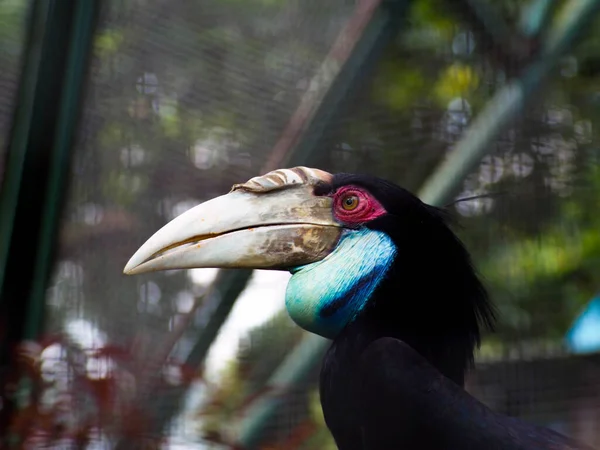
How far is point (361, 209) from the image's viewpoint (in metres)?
1.00

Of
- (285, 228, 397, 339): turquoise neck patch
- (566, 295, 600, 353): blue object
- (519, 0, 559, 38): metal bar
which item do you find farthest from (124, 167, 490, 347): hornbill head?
(519, 0, 559, 38): metal bar

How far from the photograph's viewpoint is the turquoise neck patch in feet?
3.22

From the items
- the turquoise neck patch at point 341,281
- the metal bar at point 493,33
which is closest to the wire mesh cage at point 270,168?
the metal bar at point 493,33

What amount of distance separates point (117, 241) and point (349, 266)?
475 millimetres

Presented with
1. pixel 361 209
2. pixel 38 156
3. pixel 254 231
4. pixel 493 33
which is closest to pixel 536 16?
pixel 493 33

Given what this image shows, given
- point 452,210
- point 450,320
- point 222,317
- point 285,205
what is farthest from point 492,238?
point 222,317

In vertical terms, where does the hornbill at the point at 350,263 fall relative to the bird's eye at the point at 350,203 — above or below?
below

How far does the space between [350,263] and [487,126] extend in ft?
0.84

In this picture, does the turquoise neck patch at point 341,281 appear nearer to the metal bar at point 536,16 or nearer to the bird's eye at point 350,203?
the bird's eye at point 350,203

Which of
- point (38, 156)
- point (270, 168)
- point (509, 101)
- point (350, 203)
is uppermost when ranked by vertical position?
point (509, 101)

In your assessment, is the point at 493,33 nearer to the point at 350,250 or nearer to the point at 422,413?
the point at 350,250

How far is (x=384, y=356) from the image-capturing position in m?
0.93

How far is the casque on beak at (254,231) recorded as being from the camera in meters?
0.95

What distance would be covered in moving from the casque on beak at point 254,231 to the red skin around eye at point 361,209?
0.04 feet
